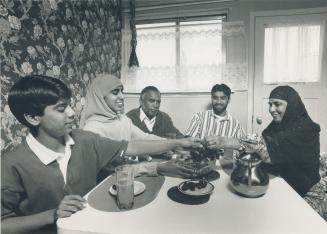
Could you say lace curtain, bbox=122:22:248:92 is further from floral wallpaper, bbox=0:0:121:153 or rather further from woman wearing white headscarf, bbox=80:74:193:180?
woman wearing white headscarf, bbox=80:74:193:180

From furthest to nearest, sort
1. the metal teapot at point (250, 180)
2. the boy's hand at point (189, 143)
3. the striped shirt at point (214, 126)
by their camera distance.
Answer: the striped shirt at point (214, 126) → the boy's hand at point (189, 143) → the metal teapot at point (250, 180)

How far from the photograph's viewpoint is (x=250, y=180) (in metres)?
1.08

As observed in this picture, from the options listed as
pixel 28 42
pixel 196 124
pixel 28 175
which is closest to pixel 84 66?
pixel 28 42

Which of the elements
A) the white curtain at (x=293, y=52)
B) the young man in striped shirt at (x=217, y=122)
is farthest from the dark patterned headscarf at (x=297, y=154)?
the white curtain at (x=293, y=52)

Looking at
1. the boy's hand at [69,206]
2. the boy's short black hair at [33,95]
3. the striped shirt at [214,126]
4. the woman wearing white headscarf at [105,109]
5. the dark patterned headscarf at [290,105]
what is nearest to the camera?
the boy's hand at [69,206]

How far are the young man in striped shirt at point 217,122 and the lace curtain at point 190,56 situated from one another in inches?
15.6

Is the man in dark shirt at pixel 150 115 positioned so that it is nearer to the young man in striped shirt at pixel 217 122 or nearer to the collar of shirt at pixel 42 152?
the young man in striped shirt at pixel 217 122

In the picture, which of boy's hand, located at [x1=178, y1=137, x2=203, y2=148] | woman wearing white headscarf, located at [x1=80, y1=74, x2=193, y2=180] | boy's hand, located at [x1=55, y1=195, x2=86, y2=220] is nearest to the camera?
boy's hand, located at [x1=55, y1=195, x2=86, y2=220]

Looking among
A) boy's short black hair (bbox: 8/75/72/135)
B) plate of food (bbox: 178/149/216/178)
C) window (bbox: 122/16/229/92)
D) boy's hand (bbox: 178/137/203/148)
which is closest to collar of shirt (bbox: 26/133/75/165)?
boy's short black hair (bbox: 8/75/72/135)

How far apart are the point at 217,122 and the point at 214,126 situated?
0.17ft

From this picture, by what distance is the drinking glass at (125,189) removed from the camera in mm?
1027

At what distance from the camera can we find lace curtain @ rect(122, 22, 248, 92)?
3145mm

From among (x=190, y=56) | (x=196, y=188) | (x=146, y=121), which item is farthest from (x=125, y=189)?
(x=190, y=56)

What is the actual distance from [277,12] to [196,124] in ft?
4.89
